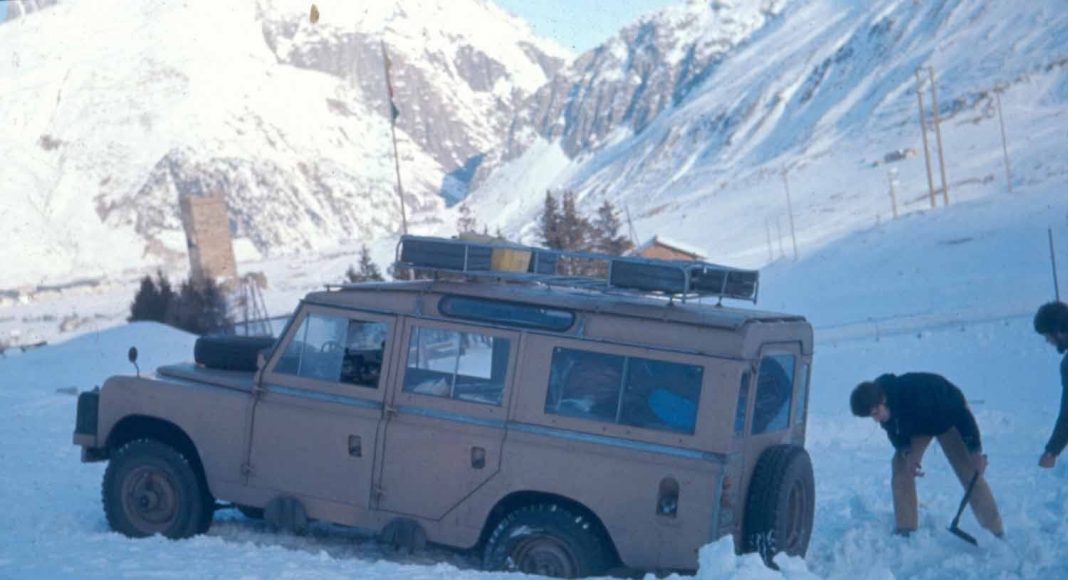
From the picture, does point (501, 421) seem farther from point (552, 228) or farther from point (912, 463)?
point (552, 228)

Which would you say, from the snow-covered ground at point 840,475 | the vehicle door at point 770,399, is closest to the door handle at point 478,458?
the snow-covered ground at point 840,475

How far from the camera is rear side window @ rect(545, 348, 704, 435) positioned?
777 cm

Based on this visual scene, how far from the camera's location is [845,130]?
13238 centimetres

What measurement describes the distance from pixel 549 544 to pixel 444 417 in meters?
0.99

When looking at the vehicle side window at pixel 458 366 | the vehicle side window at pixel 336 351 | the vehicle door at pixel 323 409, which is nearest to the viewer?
the vehicle side window at pixel 458 366

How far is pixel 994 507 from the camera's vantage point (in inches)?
362

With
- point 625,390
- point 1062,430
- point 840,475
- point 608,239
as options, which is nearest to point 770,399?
point 625,390

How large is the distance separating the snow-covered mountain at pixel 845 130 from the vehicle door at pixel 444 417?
56304mm

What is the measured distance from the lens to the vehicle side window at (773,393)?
8102 mm

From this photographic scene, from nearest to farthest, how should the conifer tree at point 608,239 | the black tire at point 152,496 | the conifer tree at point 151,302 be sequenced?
the black tire at point 152,496, the conifer tree at point 608,239, the conifer tree at point 151,302

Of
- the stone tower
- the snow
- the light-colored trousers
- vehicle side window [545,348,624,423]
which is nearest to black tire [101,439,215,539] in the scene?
the snow

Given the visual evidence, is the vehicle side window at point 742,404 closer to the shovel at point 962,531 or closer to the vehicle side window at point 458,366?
the vehicle side window at point 458,366

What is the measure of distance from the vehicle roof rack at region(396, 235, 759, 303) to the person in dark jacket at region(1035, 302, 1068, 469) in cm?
216

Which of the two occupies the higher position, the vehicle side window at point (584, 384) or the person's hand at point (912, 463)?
the vehicle side window at point (584, 384)
